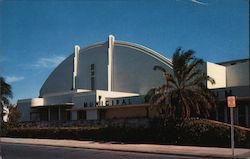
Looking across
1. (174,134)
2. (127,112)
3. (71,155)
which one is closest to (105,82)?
(127,112)

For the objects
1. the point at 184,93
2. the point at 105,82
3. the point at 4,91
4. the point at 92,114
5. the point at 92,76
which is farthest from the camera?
the point at 92,76

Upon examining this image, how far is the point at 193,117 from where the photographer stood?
2364 cm

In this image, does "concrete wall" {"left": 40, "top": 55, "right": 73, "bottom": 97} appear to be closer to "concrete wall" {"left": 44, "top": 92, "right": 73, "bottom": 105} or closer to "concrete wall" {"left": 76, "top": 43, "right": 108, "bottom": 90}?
"concrete wall" {"left": 76, "top": 43, "right": 108, "bottom": 90}

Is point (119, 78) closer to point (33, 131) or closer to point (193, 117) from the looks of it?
point (33, 131)

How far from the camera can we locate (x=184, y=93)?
23281 mm

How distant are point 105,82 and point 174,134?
30080 millimetres

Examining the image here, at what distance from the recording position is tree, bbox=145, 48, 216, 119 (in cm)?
2314

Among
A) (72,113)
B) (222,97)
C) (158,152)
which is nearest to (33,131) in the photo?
(72,113)

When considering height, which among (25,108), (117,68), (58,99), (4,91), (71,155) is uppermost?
(117,68)

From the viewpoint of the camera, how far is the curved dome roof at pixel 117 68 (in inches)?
1925

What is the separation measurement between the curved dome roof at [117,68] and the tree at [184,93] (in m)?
21.8

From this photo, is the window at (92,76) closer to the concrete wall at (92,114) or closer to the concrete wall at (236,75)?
the concrete wall at (92,114)

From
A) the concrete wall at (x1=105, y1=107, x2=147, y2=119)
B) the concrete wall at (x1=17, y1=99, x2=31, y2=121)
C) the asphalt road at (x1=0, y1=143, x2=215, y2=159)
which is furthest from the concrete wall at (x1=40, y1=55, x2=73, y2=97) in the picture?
the asphalt road at (x1=0, y1=143, x2=215, y2=159)

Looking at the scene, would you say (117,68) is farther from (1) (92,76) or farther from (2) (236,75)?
(2) (236,75)
